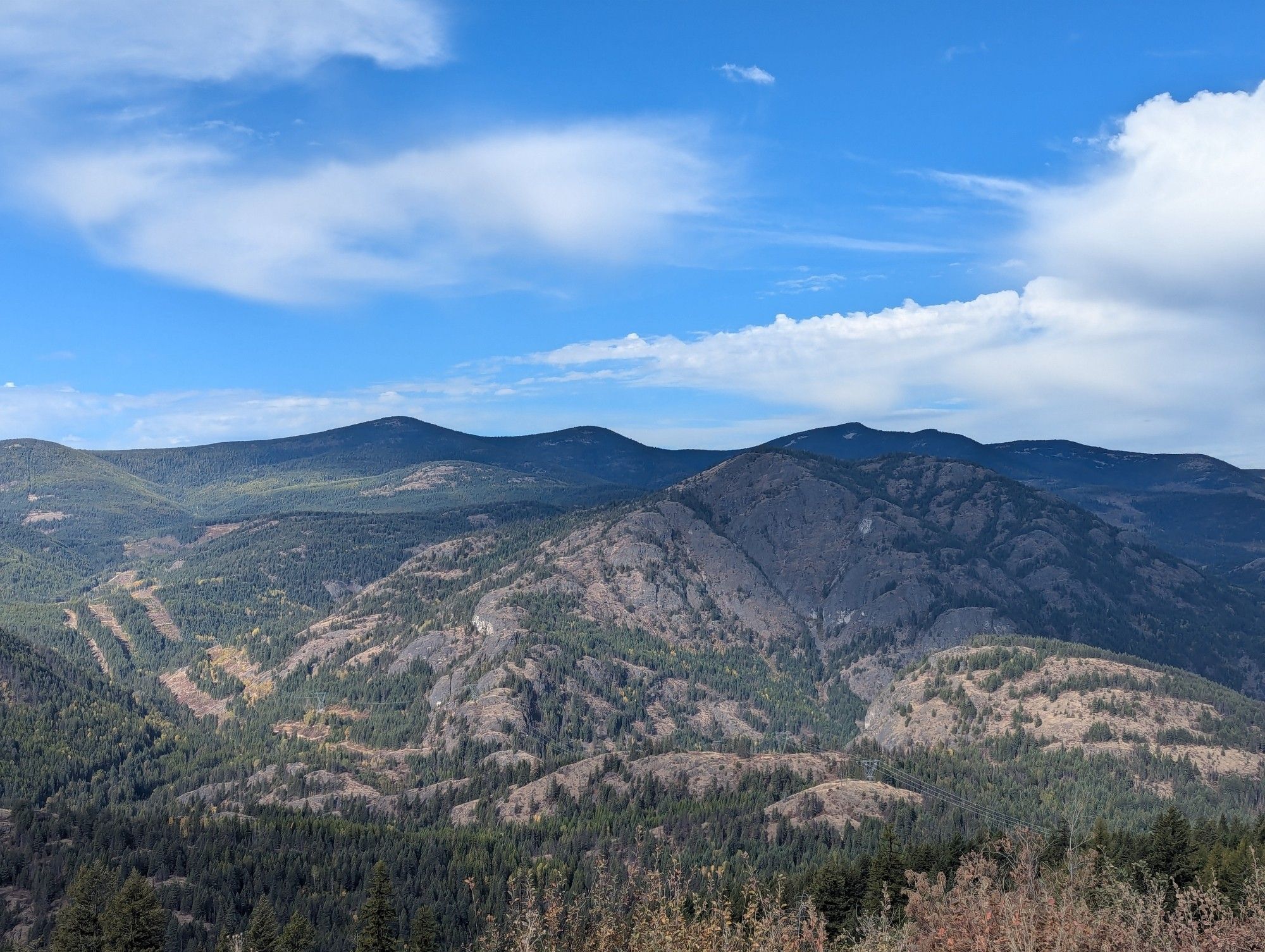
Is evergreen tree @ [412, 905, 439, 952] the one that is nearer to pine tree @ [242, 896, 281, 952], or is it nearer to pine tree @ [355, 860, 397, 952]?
pine tree @ [355, 860, 397, 952]

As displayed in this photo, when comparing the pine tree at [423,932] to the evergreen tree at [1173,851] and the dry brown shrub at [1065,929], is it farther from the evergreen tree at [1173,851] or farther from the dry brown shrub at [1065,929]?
the evergreen tree at [1173,851]

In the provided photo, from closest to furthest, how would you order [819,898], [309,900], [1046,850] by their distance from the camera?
[819,898] < [1046,850] < [309,900]

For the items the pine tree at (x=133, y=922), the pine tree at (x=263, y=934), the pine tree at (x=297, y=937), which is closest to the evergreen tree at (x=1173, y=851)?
the pine tree at (x=297, y=937)

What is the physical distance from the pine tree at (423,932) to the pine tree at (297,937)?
1785cm

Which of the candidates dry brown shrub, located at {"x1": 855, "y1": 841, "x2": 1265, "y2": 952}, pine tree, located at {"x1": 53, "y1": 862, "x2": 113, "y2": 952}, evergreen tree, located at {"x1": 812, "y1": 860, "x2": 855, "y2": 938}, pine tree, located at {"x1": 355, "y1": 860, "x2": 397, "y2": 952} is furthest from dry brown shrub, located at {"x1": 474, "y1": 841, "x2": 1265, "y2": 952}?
pine tree, located at {"x1": 53, "y1": 862, "x2": 113, "y2": 952}

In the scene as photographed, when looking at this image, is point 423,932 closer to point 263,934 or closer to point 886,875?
point 263,934

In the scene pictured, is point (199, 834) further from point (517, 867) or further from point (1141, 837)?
point (1141, 837)

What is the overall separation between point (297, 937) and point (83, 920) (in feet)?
91.7

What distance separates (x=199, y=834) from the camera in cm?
19362

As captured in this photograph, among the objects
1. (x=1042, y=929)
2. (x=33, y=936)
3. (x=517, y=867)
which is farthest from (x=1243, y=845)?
(x=33, y=936)

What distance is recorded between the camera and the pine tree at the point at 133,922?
124438 mm

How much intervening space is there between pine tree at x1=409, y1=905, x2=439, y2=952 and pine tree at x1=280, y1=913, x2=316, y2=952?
703 inches

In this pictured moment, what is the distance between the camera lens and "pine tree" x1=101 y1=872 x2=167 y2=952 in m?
124

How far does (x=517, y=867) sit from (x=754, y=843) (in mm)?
48482
